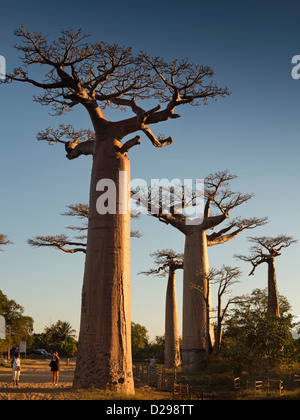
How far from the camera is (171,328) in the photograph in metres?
23.6

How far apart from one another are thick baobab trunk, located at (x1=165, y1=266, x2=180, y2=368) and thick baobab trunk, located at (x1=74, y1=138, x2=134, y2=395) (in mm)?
13887

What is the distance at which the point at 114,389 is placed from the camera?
9414 millimetres

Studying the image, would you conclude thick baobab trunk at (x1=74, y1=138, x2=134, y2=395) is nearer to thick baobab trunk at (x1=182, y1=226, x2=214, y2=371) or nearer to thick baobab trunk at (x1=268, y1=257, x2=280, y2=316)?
thick baobab trunk at (x1=182, y1=226, x2=214, y2=371)

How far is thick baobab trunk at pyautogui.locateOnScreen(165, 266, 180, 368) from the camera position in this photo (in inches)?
922

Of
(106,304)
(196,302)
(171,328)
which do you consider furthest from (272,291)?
(106,304)

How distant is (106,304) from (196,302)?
10117 millimetres

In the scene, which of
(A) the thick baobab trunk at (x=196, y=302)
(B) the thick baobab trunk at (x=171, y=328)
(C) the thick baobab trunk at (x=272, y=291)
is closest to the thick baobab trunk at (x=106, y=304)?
(A) the thick baobab trunk at (x=196, y=302)

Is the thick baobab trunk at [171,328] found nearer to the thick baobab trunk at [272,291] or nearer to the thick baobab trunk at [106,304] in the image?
the thick baobab trunk at [272,291]

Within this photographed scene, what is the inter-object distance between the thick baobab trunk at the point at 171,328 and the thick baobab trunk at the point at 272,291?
4.59 meters

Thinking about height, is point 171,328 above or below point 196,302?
below

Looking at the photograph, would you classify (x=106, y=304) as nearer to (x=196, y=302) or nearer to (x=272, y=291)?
(x=196, y=302)

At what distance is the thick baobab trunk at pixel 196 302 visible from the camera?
62.5 feet

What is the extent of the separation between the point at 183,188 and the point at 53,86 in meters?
10.0
